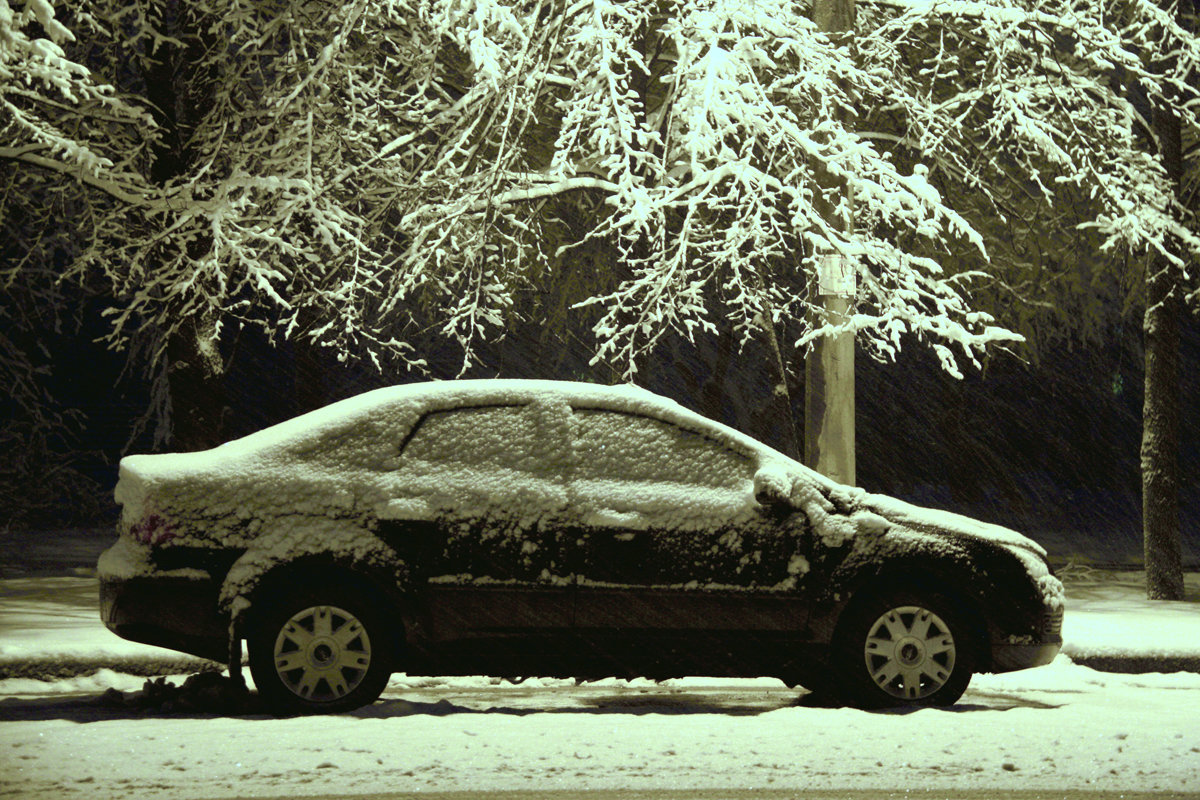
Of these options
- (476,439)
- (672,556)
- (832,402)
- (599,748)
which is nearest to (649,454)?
(672,556)

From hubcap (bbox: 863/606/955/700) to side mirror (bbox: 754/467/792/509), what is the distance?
0.83 m

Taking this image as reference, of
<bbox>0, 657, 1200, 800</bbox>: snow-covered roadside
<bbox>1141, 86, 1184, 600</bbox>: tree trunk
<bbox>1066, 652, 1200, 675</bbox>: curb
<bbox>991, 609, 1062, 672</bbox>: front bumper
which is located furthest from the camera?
<bbox>1141, 86, 1184, 600</bbox>: tree trunk

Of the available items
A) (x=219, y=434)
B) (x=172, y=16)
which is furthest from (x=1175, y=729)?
(x=172, y=16)

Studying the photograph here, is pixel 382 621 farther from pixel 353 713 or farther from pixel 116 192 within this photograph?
pixel 116 192

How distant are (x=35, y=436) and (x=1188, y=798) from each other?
18074mm

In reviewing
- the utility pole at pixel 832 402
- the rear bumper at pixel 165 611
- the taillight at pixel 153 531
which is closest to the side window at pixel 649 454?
the rear bumper at pixel 165 611

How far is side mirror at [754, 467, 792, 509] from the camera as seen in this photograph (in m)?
7.78

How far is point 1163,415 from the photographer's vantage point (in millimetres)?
13500

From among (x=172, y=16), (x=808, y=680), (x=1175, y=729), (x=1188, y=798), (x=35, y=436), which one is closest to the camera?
(x=1188, y=798)

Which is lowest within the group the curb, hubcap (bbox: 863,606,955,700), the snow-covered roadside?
the snow-covered roadside

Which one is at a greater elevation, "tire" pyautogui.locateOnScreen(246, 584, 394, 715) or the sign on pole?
the sign on pole

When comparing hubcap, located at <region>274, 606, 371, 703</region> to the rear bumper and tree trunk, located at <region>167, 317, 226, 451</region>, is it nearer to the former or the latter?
the rear bumper

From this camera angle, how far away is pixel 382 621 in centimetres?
768

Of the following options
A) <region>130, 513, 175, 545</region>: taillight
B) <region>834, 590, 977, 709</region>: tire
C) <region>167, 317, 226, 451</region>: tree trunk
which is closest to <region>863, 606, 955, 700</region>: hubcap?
<region>834, 590, 977, 709</region>: tire
